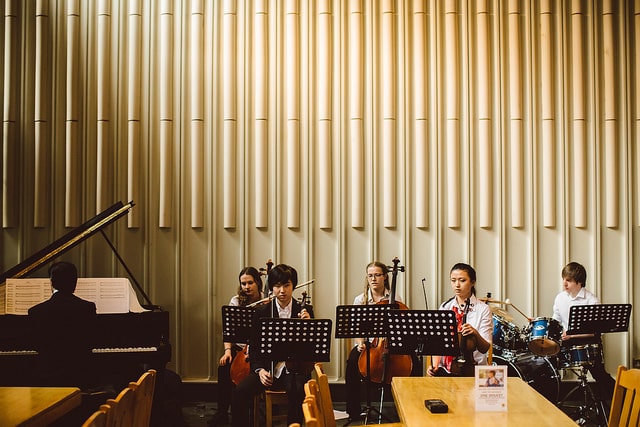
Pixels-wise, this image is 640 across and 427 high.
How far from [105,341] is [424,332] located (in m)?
2.70

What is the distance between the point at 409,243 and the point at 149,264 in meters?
2.75

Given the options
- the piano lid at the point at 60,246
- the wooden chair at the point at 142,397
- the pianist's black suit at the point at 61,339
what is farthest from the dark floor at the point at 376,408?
the wooden chair at the point at 142,397

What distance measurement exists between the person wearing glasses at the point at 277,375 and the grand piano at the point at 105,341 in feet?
2.99

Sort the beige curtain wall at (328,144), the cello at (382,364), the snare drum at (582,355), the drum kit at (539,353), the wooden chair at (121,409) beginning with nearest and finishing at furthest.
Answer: the wooden chair at (121,409)
the cello at (382,364)
the drum kit at (539,353)
the snare drum at (582,355)
the beige curtain wall at (328,144)

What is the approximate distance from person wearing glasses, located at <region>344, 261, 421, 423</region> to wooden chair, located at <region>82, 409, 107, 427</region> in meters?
3.55

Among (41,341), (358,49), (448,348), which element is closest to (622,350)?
(448,348)

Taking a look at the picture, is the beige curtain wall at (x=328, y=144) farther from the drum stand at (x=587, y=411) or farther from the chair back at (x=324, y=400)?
the chair back at (x=324, y=400)

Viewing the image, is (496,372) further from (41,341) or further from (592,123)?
(592,123)

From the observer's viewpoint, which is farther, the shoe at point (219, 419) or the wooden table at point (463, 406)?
the shoe at point (219, 419)

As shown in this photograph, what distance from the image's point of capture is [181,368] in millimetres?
7031

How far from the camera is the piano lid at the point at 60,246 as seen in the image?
5657 mm

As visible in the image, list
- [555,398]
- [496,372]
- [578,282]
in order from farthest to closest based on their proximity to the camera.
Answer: [578,282]
[555,398]
[496,372]

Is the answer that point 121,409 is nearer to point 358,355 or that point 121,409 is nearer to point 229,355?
point 229,355

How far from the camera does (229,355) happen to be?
593 centimetres
